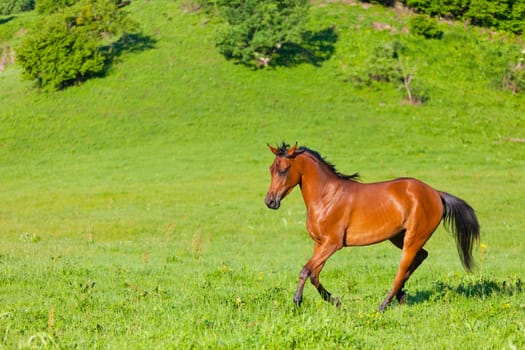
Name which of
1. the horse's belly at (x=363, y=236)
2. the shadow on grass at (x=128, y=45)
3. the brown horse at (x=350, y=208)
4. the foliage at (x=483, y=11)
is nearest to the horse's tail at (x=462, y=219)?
the brown horse at (x=350, y=208)

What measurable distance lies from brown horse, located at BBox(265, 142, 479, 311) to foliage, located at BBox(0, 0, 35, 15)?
11531cm

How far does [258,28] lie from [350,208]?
163 ft

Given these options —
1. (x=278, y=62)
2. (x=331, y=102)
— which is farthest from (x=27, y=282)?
(x=278, y=62)

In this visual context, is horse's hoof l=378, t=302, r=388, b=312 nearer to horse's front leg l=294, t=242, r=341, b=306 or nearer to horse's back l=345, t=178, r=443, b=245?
horse's front leg l=294, t=242, r=341, b=306

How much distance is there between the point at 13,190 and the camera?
3794cm

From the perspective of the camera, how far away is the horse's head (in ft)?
32.2

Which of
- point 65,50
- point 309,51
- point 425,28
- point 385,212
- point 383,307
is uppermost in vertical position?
point 385,212

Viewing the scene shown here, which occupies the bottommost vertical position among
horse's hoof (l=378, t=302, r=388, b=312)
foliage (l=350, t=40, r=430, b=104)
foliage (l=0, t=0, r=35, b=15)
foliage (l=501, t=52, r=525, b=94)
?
foliage (l=0, t=0, r=35, b=15)

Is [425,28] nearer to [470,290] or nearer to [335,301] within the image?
[470,290]

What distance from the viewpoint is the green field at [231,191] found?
8641mm

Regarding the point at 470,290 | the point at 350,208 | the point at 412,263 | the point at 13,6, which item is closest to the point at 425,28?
the point at 470,290

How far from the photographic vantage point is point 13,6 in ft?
380

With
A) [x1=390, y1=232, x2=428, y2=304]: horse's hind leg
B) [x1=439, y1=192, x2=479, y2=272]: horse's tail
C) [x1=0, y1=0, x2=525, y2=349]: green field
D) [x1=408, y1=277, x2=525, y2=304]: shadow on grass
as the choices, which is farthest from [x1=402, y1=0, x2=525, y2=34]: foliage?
[x1=390, y1=232, x2=428, y2=304]: horse's hind leg

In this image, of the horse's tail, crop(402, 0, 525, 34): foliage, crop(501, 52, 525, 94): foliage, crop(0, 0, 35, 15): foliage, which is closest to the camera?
the horse's tail
